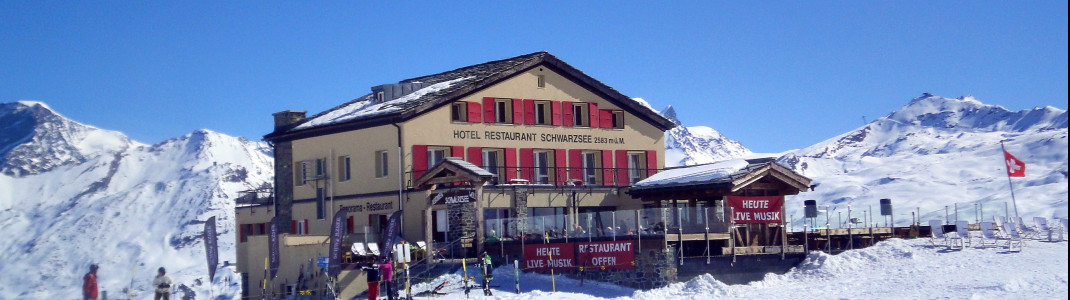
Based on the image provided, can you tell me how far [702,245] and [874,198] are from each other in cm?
8857

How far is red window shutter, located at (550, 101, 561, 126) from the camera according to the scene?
50406 millimetres

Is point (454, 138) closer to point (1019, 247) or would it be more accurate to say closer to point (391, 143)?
point (391, 143)

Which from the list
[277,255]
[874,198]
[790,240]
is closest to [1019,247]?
[790,240]

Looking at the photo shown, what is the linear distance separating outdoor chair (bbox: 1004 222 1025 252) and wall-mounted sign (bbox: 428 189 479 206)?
623 inches

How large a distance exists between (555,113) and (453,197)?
395 inches

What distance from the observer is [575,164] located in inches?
1992

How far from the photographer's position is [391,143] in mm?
46812

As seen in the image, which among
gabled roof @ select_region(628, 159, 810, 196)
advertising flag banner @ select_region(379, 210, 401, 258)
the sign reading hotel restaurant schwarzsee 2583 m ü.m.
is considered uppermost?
the sign reading hotel restaurant schwarzsee 2583 m ü.m.

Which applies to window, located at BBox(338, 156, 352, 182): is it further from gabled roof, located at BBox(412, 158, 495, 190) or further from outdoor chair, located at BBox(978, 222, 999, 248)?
outdoor chair, located at BBox(978, 222, 999, 248)

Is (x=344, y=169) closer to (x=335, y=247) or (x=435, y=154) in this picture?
(x=435, y=154)

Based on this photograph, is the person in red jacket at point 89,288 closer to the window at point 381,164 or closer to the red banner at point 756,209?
the window at point 381,164

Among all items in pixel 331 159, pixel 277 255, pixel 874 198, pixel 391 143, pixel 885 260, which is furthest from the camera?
pixel 874 198

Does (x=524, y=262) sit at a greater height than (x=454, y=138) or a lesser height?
lesser

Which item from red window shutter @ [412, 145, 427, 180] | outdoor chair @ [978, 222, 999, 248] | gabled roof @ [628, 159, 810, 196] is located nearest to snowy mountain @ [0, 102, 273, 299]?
A: red window shutter @ [412, 145, 427, 180]
